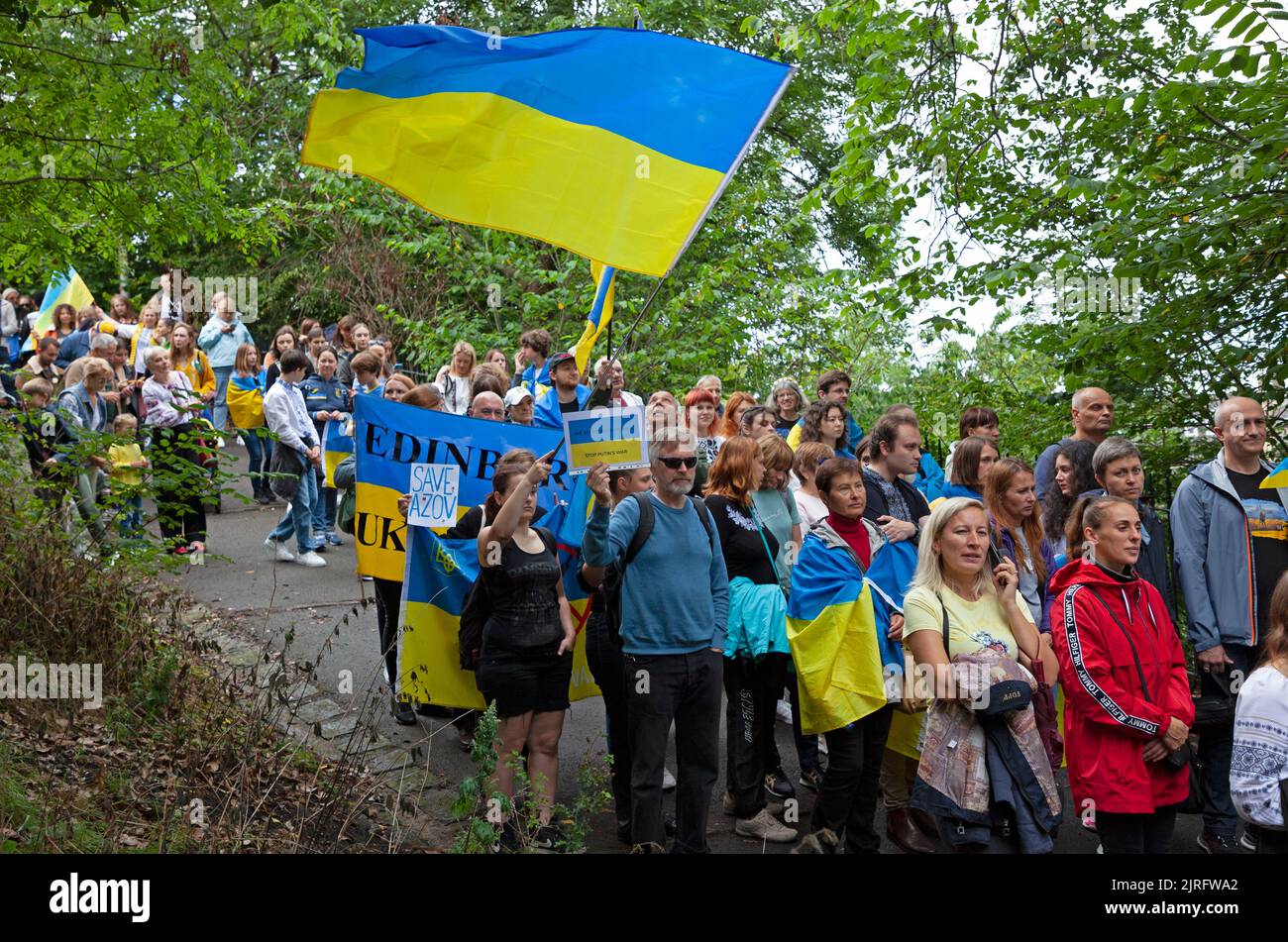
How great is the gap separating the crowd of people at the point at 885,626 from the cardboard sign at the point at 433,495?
0.98ft

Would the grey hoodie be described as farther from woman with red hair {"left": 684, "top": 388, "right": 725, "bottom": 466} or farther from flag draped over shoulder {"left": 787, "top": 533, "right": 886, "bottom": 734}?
woman with red hair {"left": 684, "top": 388, "right": 725, "bottom": 466}

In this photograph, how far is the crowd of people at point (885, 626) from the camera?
200 inches

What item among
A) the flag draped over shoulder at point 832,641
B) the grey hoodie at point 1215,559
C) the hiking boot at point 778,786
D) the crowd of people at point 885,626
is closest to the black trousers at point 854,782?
the crowd of people at point 885,626

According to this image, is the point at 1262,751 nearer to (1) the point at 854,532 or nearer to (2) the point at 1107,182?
(1) the point at 854,532

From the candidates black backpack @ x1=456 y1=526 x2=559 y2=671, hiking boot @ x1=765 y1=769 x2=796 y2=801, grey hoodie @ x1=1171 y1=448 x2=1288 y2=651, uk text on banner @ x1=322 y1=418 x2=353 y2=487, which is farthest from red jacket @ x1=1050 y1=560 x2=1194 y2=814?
uk text on banner @ x1=322 y1=418 x2=353 y2=487

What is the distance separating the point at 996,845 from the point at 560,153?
3866 mm

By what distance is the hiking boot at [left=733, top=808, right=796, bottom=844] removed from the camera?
638 cm

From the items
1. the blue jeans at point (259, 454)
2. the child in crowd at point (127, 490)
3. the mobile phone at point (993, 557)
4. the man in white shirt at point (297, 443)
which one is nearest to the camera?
the mobile phone at point (993, 557)

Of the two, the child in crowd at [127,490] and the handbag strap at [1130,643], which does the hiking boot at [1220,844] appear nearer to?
the handbag strap at [1130,643]

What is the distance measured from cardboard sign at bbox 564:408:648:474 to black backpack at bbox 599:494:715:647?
2.16 ft

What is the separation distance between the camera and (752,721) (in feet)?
21.7

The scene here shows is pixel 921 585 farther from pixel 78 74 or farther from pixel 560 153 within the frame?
pixel 78 74

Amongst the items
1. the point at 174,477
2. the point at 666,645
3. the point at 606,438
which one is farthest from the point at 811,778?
the point at 174,477
